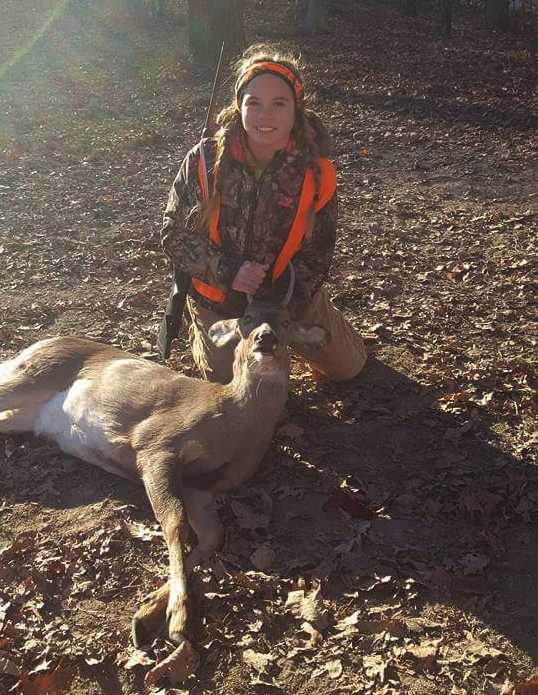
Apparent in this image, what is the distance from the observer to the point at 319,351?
541 centimetres

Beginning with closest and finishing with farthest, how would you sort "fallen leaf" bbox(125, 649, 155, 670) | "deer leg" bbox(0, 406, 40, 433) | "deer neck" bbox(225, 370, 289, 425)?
"fallen leaf" bbox(125, 649, 155, 670) → "deer neck" bbox(225, 370, 289, 425) → "deer leg" bbox(0, 406, 40, 433)

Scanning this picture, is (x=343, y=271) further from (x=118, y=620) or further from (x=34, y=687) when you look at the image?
(x=34, y=687)

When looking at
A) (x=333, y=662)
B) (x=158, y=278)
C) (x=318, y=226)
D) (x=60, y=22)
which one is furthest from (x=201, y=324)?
(x=60, y=22)

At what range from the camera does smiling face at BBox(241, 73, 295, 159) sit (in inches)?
194

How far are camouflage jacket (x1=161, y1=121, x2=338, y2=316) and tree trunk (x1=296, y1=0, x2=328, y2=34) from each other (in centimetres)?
1593

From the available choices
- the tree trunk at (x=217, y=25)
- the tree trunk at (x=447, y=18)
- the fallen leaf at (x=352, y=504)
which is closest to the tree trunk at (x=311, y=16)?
the tree trunk at (x=447, y=18)

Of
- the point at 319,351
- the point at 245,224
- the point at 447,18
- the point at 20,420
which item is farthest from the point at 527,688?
the point at 447,18

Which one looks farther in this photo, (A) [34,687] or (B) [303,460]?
(B) [303,460]

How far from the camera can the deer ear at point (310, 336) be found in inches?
196

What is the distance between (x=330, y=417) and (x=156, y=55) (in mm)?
15048

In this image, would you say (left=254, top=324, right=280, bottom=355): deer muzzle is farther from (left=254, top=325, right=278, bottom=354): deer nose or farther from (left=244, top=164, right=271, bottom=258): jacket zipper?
(left=244, top=164, right=271, bottom=258): jacket zipper

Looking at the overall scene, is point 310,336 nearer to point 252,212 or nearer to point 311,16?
point 252,212

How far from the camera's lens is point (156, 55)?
18.4 metres

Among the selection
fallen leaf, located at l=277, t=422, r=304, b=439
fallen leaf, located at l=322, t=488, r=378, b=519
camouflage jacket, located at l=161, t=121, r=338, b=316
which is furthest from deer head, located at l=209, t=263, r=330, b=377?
fallen leaf, located at l=322, t=488, r=378, b=519
